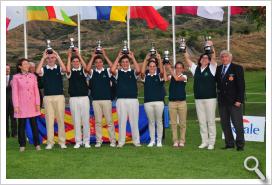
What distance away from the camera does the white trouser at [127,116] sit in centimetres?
1011

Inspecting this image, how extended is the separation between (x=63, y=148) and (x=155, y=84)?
6.44 feet

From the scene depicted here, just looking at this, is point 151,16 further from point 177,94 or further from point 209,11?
point 177,94

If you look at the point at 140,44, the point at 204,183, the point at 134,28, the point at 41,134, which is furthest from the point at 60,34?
the point at 204,183

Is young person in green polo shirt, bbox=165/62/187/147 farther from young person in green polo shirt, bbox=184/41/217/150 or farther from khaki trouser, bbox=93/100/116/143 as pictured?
khaki trouser, bbox=93/100/116/143

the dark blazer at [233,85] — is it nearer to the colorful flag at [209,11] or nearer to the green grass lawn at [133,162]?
the green grass lawn at [133,162]

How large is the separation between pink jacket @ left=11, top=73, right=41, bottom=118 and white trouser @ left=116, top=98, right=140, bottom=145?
4.81 feet

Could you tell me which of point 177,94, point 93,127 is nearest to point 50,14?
point 93,127

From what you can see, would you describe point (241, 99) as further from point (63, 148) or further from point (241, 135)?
point (63, 148)

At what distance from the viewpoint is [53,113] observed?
1010 cm

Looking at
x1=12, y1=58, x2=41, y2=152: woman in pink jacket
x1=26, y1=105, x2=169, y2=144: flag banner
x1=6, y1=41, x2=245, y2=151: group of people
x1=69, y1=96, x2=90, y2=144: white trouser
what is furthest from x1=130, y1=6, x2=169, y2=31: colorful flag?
x1=12, y1=58, x2=41, y2=152: woman in pink jacket

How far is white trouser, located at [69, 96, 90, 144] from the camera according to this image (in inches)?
397

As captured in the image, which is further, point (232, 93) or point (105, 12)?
point (105, 12)

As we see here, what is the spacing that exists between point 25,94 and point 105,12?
3950mm

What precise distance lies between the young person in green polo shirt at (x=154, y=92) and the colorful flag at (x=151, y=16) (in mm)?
2965
